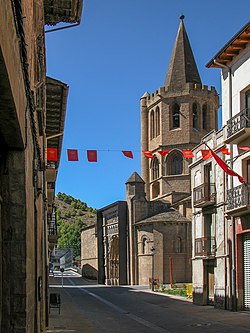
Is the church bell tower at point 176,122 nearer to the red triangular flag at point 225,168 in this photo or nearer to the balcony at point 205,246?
the balcony at point 205,246

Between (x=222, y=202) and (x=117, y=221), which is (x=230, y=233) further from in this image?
(x=117, y=221)

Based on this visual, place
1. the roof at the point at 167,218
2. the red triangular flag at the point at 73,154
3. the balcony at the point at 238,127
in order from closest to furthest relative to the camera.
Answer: the balcony at the point at 238,127, the red triangular flag at the point at 73,154, the roof at the point at 167,218

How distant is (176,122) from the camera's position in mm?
65500

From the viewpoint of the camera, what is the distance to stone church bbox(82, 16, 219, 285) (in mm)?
56156

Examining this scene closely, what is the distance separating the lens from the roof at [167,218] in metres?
56.5

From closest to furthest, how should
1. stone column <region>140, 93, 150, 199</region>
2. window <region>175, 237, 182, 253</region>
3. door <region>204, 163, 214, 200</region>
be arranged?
door <region>204, 163, 214, 200</region>, window <region>175, 237, 182, 253</region>, stone column <region>140, 93, 150, 199</region>

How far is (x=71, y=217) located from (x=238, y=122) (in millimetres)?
146566

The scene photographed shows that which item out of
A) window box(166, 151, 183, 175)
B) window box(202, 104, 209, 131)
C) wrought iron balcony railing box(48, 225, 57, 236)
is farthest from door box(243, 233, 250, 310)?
window box(202, 104, 209, 131)

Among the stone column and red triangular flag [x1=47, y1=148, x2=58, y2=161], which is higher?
the stone column

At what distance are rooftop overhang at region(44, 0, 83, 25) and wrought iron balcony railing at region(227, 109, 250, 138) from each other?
12.0 m

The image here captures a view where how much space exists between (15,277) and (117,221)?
56.7 m

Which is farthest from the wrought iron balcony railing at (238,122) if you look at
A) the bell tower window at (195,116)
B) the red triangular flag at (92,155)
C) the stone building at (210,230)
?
the bell tower window at (195,116)

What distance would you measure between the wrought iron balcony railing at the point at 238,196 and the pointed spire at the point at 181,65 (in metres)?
41.0

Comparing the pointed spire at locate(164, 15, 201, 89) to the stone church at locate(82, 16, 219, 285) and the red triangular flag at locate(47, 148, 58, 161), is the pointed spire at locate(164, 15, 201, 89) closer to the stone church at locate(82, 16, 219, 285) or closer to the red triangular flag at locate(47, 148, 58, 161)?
the stone church at locate(82, 16, 219, 285)
